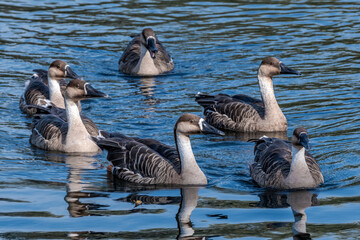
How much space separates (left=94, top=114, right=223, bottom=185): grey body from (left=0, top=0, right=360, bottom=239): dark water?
307 millimetres

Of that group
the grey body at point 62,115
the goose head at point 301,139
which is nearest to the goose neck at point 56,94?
the grey body at point 62,115

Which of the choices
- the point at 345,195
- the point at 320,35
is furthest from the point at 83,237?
the point at 320,35

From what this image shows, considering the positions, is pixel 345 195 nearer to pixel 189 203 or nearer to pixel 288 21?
pixel 189 203

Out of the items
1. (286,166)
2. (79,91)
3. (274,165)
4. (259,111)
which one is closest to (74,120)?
(79,91)

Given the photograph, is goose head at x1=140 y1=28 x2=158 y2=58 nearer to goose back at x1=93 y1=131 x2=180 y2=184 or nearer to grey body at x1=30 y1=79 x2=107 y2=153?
grey body at x1=30 y1=79 x2=107 y2=153

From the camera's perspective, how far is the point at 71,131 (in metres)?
16.7

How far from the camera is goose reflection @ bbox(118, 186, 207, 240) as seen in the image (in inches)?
473

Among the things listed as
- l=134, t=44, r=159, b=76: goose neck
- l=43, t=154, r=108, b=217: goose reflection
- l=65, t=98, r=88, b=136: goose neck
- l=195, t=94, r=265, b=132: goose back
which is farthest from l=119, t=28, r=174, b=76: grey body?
l=43, t=154, r=108, b=217: goose reflection

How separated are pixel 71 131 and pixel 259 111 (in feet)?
14.3

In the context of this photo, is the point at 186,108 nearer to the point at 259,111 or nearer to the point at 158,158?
the point at 259,111

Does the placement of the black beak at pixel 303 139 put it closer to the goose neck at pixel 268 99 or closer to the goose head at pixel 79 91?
the goose neck at pixel 268 99

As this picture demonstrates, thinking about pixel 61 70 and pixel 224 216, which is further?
pixel 61 70

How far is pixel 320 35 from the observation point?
25484 millimetres

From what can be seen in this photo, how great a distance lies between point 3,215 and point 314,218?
471cm
